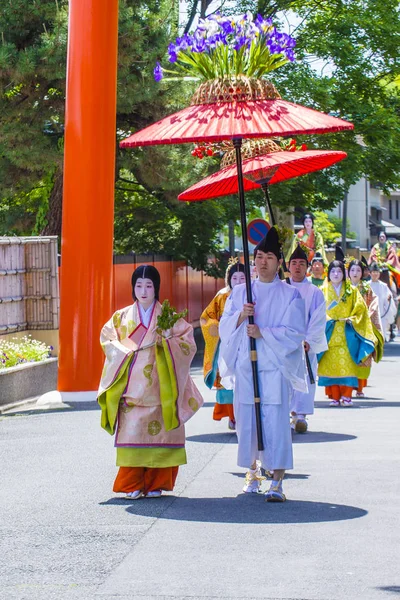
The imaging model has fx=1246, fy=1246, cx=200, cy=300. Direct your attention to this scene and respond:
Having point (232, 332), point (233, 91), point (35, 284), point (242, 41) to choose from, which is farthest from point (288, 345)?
point (35, 284)

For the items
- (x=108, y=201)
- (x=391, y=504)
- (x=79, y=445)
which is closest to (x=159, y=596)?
(x=391, y=504)

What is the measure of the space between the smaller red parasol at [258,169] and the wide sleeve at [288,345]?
2.24 metres

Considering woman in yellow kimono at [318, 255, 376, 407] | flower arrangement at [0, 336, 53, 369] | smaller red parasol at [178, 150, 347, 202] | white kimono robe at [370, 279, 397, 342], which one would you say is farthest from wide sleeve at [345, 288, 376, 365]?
white kimono robe at [370, 279, 397, 342]

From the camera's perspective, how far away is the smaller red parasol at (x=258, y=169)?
→ 1068 cm

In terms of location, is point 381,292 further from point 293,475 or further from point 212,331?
point 293,475

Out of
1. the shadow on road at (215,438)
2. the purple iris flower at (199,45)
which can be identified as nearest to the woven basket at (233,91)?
the purple iris flower at (199,45)

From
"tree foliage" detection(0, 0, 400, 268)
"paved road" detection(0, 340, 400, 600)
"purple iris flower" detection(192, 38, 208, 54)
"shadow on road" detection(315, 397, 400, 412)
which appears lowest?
"paved road" detection(0, 340, 400, 600)

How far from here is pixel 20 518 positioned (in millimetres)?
7715

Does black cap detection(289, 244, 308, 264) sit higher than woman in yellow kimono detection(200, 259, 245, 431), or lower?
higher

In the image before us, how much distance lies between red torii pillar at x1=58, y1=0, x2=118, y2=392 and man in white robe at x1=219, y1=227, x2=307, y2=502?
7.17 metres

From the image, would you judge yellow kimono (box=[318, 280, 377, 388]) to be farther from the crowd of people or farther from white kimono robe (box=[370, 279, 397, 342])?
white kimono robe (box=[370, 279, 397, 342])

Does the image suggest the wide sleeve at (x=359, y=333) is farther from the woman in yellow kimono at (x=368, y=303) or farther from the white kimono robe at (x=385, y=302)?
the white kimono robe at (x=385, y=302)

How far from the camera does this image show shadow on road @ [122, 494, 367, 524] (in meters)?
7.62

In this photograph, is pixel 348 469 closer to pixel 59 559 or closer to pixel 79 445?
pixel 79 445
